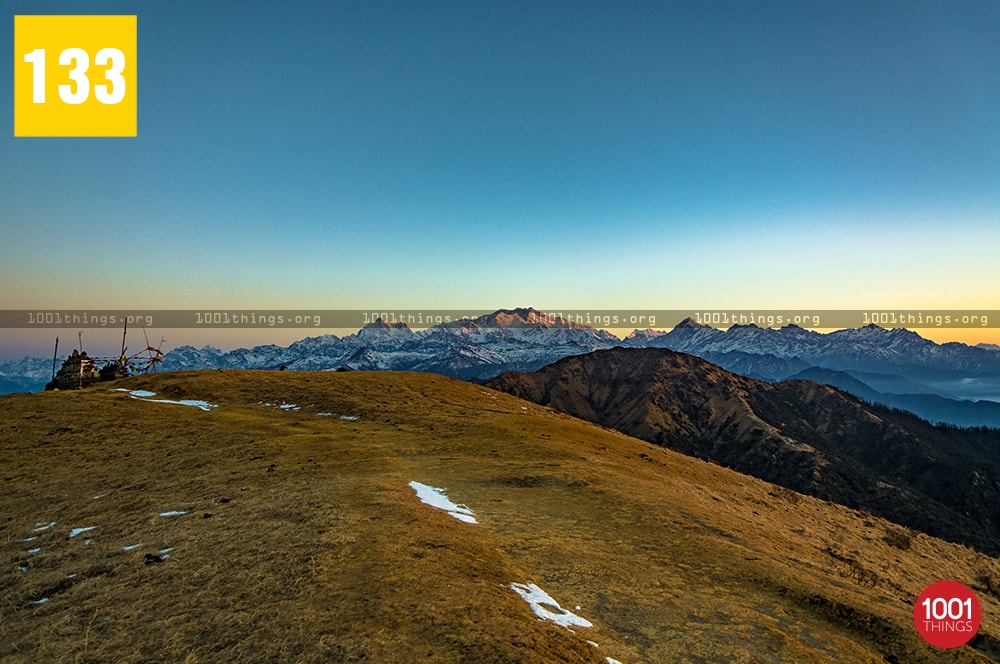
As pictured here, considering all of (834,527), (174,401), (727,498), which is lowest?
(834,527)

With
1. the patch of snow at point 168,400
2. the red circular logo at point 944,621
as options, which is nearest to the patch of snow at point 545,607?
the red circular logo at point 944,621

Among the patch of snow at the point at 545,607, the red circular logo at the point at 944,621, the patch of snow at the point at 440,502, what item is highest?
the patch of snow at the point at 545,607

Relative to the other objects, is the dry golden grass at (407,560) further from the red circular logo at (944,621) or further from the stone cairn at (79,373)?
the stone cairn at (79,373)

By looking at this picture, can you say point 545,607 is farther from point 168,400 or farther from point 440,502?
point 168,400

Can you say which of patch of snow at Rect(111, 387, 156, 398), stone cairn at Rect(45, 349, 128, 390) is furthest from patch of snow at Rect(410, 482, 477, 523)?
stone cairn at Rect(45, 349, 128, 390)

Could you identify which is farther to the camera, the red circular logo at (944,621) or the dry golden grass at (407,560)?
the red circular logo at (944,621)

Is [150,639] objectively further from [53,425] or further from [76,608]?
[53,425]

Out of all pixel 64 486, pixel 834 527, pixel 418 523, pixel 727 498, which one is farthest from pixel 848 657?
pixel 64 486
